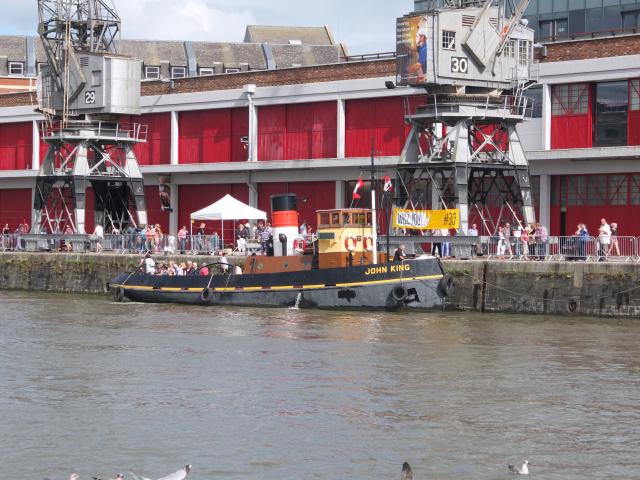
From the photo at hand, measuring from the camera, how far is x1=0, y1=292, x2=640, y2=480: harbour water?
19281 millimetres

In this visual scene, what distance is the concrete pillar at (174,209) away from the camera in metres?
63.2

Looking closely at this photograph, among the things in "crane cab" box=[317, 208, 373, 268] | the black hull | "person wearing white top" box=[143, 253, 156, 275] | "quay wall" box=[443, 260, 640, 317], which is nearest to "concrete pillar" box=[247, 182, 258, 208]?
"person wearing white top" box=[143, 253, 156, 275]

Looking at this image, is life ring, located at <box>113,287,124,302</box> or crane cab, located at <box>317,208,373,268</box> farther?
life ring, located at <box>113,287,124,302</box>

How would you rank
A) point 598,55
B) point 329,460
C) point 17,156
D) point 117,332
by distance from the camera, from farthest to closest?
point 17,156
point 598,55
point 117,332
point 329,460

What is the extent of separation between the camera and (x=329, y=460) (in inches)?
760

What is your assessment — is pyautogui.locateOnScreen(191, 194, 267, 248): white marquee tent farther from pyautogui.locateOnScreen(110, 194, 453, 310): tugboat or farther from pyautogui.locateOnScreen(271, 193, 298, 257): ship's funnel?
pyautogui.locateOnScreen(271, 193, 298, 257): ship's funnel

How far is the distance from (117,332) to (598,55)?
22.9m

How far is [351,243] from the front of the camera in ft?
134

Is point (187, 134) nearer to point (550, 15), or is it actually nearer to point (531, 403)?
point (550, 15)

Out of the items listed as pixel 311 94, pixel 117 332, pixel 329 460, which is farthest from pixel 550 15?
pixel 329 460

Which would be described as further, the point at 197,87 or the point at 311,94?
the point at 197,87

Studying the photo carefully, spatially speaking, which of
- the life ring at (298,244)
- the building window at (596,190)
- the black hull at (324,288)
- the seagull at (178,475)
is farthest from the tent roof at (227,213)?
the seagull at (178,475)

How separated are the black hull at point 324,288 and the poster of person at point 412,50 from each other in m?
7.91

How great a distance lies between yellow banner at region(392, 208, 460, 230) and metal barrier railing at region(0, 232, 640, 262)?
1.39 ft
